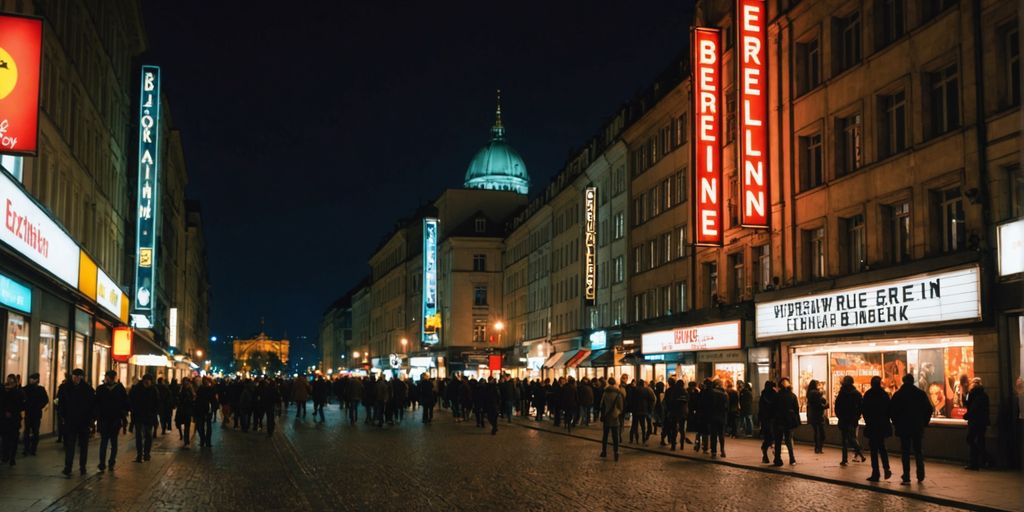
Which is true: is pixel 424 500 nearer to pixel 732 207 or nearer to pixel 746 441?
pixel 746 441

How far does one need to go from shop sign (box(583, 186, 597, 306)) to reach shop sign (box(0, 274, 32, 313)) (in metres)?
36.3

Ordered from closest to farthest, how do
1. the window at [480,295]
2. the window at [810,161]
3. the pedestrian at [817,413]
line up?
the pedestrian at [817,413]
the window at [810,161]
the window at [480,295]

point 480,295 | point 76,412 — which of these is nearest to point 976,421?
point 76,412

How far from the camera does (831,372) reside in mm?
30844

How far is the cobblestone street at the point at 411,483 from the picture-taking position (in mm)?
16344

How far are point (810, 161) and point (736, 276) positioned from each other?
752 cm

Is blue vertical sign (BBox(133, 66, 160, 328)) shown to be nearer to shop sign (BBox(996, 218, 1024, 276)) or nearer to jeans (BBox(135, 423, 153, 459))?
jeans (BBox(135, 423, 153, 459))

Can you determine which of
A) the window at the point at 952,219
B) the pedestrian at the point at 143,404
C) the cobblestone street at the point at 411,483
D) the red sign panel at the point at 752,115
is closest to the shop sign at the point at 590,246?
the red sign panel at the point at 752,115

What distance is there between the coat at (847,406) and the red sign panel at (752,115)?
424 inches

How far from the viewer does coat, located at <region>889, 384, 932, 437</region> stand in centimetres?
1980

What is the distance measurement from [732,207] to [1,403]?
82.3ft

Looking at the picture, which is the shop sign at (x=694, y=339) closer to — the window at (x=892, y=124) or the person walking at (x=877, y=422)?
the window at (x=892, y=124)

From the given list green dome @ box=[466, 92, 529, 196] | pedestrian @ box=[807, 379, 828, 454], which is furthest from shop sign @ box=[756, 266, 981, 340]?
green dome @ box=[466, 92, 529, 196]

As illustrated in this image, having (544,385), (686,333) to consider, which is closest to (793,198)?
(686,333)
